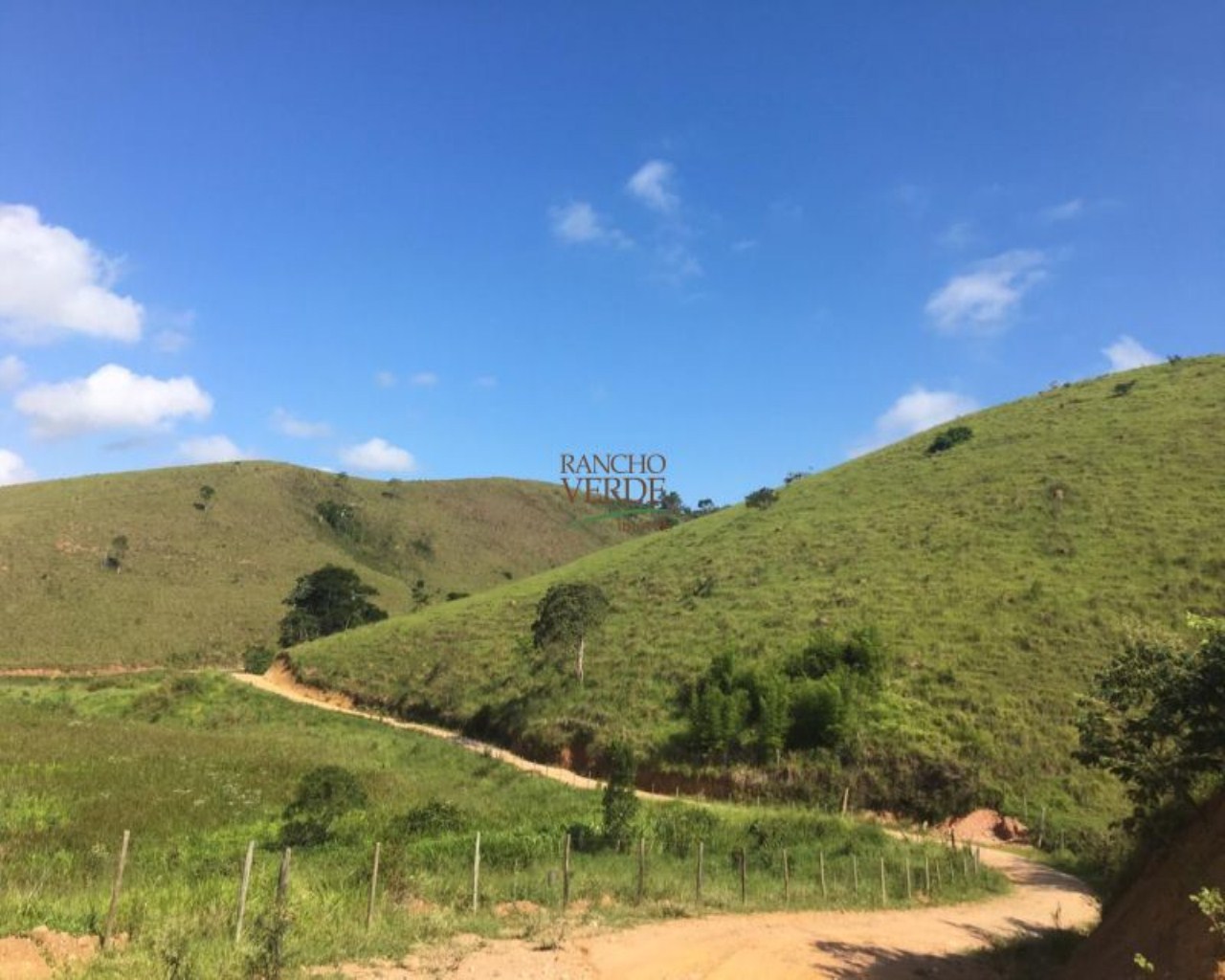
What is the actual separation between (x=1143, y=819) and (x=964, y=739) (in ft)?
63.9

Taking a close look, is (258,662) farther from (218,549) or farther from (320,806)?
(320,806)

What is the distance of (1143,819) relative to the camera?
1158cm

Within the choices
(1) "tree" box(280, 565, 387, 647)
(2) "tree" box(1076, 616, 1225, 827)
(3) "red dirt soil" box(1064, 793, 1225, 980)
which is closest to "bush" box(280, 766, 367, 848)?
(3) "red dirt soil" box(1064, 793, 1225, 980)

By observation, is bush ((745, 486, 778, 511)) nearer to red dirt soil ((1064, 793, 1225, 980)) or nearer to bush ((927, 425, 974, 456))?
bush ((927, 425, 974, 456))

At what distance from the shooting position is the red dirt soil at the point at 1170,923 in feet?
26.8

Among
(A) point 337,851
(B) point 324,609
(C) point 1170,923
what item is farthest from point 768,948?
(B) point 324,609

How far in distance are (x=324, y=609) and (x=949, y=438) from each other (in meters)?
61.0

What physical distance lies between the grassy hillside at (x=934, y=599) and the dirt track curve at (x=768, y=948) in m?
12.2

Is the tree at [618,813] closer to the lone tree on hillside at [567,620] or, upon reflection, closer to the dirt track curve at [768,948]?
the dirt track curve at [768,948]

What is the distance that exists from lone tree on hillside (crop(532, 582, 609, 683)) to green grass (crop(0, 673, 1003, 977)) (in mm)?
8862

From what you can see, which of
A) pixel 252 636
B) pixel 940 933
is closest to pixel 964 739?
pixel 940 933

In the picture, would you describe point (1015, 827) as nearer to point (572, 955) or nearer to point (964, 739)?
point (964, 739)

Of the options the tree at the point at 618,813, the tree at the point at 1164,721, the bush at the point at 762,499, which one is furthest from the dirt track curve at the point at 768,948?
the bush at the point at 762,499

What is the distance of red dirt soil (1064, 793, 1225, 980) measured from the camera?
8.16 meters
